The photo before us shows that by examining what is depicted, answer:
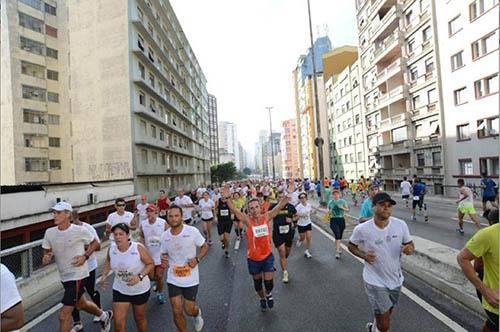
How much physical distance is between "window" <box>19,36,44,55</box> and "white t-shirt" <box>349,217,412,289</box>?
4483 cm

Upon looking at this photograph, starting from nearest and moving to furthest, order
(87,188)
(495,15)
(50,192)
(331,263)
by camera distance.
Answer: (331,263), (50,192), (87,188), (495,15)

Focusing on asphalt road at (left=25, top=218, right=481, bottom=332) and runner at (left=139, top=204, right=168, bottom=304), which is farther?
runner at (left=139, top=204, right=168, bottom=304)

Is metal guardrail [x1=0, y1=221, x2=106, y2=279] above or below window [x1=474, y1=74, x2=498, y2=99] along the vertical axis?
below

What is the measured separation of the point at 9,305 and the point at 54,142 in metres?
43.0

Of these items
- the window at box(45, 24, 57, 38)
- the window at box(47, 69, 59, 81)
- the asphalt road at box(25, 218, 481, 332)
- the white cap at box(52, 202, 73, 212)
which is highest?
the window at box(45, 24, 57, 38)

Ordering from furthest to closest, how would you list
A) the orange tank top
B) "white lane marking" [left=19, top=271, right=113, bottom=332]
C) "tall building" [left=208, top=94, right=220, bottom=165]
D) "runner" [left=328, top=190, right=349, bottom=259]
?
"tall building" [left=208, top=94, right=220, bottom=165]
"runner" [left=328, top=190, right=349, bottom=259]
the orange tank top
"white lane marking" [left=19, top=271, right=113, bottom=332]

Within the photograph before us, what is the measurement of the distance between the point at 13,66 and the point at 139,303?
138ft

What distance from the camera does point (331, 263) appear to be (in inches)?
305

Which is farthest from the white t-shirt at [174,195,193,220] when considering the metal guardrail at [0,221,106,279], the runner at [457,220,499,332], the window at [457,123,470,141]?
the window at [457,123,470,141]

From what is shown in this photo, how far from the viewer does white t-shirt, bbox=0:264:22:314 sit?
245 cm

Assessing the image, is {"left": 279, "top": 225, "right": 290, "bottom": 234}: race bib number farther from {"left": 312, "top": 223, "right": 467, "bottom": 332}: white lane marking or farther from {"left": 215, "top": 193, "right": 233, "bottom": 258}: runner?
{"left": 215, "top": 193, "right": 233, "bottom": 258}: runner

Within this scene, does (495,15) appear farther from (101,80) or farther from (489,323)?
(101,80)

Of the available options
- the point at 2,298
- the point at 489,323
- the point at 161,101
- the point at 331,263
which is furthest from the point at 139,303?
the point at 161,101

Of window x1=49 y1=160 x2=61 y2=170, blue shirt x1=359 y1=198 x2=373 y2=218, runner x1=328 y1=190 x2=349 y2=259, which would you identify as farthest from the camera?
window x1=49 y1=160 x2=61 y2=170
